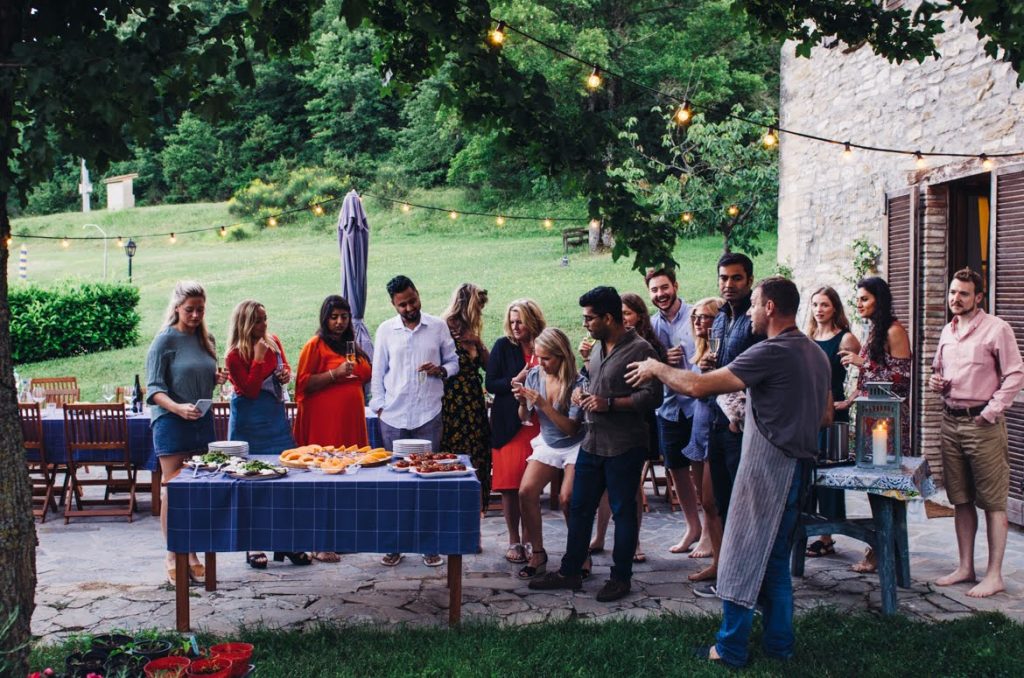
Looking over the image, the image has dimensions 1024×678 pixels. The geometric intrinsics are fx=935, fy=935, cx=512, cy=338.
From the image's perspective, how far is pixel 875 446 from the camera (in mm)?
4961

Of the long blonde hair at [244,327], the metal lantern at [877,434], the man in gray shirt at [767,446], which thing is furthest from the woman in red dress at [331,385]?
the metal lantern at [877,434]

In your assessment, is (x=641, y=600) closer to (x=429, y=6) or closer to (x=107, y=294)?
(x=429, y=6)

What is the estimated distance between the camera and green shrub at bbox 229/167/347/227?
27.1 metres

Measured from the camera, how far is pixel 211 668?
334 centimetres

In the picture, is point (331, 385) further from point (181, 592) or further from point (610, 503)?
point (610, 503)

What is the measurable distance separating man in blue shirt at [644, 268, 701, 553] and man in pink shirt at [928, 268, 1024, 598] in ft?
4.92

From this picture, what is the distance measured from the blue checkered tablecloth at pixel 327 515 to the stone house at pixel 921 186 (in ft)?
15.2

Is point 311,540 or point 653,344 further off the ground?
point 653,344

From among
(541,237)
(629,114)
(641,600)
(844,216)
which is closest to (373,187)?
(541,237)

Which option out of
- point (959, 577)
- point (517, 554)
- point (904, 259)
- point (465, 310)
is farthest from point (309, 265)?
point (959, 577)

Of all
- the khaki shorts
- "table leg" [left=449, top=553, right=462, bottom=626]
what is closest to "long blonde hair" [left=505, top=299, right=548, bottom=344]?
"table leg" [left=449, top=553, right=462, bottom=626]

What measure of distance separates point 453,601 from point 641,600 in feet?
3.73

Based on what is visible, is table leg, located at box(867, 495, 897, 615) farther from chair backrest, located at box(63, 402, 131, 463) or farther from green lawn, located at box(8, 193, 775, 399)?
green lawn, located at box(8, 193, 775, 399)

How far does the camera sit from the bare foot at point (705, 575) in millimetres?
5605
